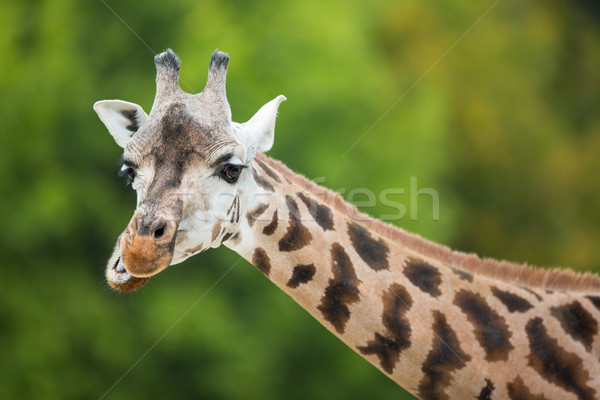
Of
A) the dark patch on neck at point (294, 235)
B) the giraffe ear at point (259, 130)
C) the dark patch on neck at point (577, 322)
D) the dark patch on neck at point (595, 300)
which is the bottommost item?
the dark patch on neck at point (294, 235)

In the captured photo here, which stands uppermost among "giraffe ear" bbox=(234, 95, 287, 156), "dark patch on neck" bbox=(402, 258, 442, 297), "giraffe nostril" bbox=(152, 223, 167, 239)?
"dark patch on neck" bbox=(402, 258, 442, 297)

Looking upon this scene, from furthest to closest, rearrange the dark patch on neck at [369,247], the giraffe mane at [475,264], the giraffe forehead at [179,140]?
the giraffe mane at [475,264]
the dark patch on neck at [369,247]
the giraffe forehead at [179,140]

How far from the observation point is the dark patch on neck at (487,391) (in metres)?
4.43

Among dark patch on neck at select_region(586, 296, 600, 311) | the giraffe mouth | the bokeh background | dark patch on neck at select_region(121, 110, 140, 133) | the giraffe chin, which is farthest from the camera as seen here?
the bokeh background

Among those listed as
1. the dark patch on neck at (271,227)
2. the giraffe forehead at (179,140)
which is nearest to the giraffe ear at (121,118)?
the giraffe forehead at (179,140)

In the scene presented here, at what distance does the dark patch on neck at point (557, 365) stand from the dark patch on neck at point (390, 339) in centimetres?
82

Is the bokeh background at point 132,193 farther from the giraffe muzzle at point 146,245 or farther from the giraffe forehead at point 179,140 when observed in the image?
the giraffe muzzle at point 146,245

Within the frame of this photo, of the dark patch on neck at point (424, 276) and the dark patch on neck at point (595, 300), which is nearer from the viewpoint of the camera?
the dark patch on neck at point (424, 276)

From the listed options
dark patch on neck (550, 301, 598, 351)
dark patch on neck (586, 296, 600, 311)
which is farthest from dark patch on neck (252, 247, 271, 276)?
dark patch on neck (586, 296, 600, 311)

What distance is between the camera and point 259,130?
4.31m

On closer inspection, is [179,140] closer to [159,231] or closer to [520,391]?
[159,231]

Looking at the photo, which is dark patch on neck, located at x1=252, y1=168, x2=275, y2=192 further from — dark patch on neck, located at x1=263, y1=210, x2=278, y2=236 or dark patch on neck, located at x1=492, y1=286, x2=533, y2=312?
dark patch on neck, located at x1=492, y1=286, x2=533, y2=312

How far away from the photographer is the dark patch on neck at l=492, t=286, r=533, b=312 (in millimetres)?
4648

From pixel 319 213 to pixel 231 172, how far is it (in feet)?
2.50
